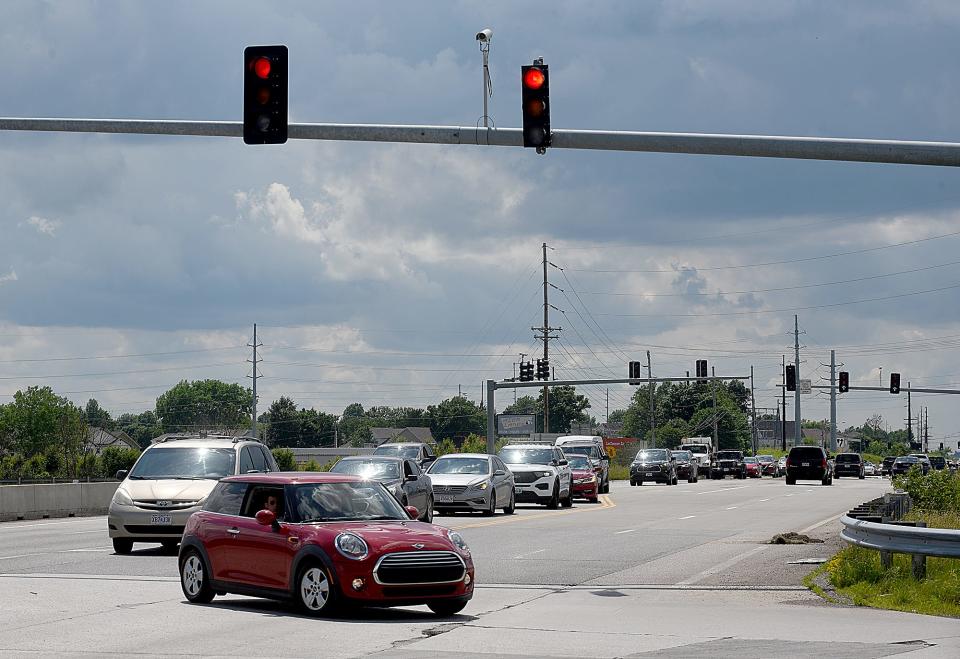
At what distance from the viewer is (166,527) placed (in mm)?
20609

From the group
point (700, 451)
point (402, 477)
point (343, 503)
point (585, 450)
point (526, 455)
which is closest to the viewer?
point (343, 503)

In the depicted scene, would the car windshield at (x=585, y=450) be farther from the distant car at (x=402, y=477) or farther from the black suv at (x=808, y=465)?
the distant car at (x=402, y=477)

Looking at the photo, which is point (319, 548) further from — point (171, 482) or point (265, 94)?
point (171, 482)

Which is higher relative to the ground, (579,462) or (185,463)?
(185,463)

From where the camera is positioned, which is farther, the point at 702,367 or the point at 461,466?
the point at 702,367

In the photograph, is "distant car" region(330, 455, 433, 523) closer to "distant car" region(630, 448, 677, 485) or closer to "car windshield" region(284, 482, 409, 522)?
"car windshield" region(284, 482, 409, 522)

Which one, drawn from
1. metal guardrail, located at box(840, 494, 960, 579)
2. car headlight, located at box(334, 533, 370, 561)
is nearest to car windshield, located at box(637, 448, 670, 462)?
metal guardrail, located at box(840, 494, 960, 579)

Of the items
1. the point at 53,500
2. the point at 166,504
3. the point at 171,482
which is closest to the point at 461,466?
the point at 53,500

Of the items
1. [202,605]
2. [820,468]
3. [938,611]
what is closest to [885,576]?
[938,611]

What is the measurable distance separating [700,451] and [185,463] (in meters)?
82.0

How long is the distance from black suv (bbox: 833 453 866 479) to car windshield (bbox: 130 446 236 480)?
6221 cm

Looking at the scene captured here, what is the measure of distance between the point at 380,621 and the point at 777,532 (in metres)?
15.3

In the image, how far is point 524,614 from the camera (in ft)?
45.8

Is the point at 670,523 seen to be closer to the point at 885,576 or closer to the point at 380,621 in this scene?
the point at 885,576
